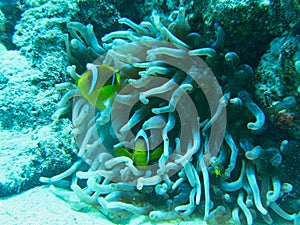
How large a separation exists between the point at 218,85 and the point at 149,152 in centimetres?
68

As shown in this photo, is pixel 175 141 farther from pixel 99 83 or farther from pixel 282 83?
pixel 282 83

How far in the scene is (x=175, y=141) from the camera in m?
1.93

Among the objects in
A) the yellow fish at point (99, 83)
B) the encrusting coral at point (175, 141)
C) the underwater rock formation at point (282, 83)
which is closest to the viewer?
the underwater rock formation at point (282, 83)

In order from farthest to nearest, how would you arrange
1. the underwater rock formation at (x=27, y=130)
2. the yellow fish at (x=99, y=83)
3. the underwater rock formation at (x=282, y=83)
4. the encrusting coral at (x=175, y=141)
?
the underwater rock formation at (x=27, y=130), the yellow fish at (x=99, y=83), the encrusting coral at (x=175, y=141), the underwater rock formation at (x=282, y=83)

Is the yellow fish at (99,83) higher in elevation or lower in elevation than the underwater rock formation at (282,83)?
lower

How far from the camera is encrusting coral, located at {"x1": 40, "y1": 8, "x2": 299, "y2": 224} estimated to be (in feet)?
5.89

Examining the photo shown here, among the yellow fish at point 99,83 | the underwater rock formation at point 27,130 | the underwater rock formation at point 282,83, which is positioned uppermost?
the underwater rock formation at point 282,83

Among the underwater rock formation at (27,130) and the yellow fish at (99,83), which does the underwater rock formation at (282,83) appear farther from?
the underwater rock formation at (27,130)

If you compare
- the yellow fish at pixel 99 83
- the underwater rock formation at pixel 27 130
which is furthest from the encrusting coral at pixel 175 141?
the underwater rock formation at pixel 27 130

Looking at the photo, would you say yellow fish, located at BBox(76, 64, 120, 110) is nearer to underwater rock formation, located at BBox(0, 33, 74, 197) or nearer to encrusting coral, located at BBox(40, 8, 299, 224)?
encrusting coral, located at BBox(40, 8, 299, 224)

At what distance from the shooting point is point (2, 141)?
225cm

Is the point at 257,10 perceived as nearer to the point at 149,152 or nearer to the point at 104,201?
the point at 149,152

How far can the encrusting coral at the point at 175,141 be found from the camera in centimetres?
180

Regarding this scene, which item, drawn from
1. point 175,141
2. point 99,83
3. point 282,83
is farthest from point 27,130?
point 282,83
